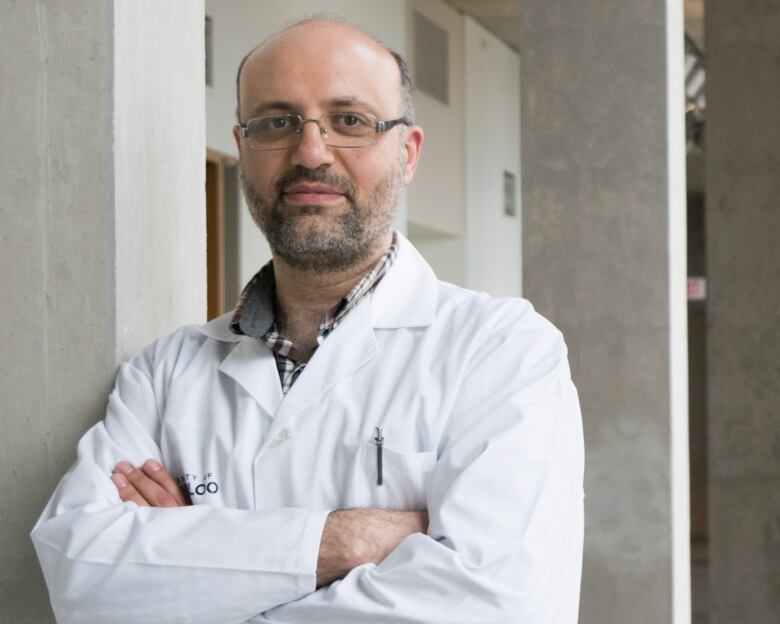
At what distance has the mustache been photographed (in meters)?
2.16

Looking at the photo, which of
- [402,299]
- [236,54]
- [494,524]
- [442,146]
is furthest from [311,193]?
[442,146]

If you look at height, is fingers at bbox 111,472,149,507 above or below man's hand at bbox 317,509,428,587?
above

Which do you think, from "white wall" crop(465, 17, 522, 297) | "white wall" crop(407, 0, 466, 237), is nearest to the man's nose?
"white wall" crop(407, 0, 466, 237)

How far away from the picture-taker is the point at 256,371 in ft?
7.26

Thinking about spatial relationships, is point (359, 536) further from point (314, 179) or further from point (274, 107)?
point (274, 107)

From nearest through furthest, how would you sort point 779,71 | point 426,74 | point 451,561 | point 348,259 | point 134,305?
point 451,561
point 348,259
point 134,305
point 779,71
point 426,74

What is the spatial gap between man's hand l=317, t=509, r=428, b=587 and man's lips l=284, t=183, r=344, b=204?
0.49 meters

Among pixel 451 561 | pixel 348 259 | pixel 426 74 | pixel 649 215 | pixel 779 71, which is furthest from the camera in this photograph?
pixel 426 74

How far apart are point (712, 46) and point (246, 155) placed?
403 centimetres

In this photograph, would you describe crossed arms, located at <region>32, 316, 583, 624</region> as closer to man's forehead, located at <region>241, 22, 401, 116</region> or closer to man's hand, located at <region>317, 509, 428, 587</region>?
man's hand, located at <region>317, 509, 428, 587</region>

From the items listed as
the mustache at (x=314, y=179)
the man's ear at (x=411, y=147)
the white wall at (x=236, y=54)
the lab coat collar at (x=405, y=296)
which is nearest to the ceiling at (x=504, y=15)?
the white wall at (x=236, y=54)

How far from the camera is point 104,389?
2322mm

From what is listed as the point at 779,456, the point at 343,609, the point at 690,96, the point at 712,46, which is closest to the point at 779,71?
the point at 712,46

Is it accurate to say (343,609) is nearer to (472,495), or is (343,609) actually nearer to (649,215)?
(472,495)
